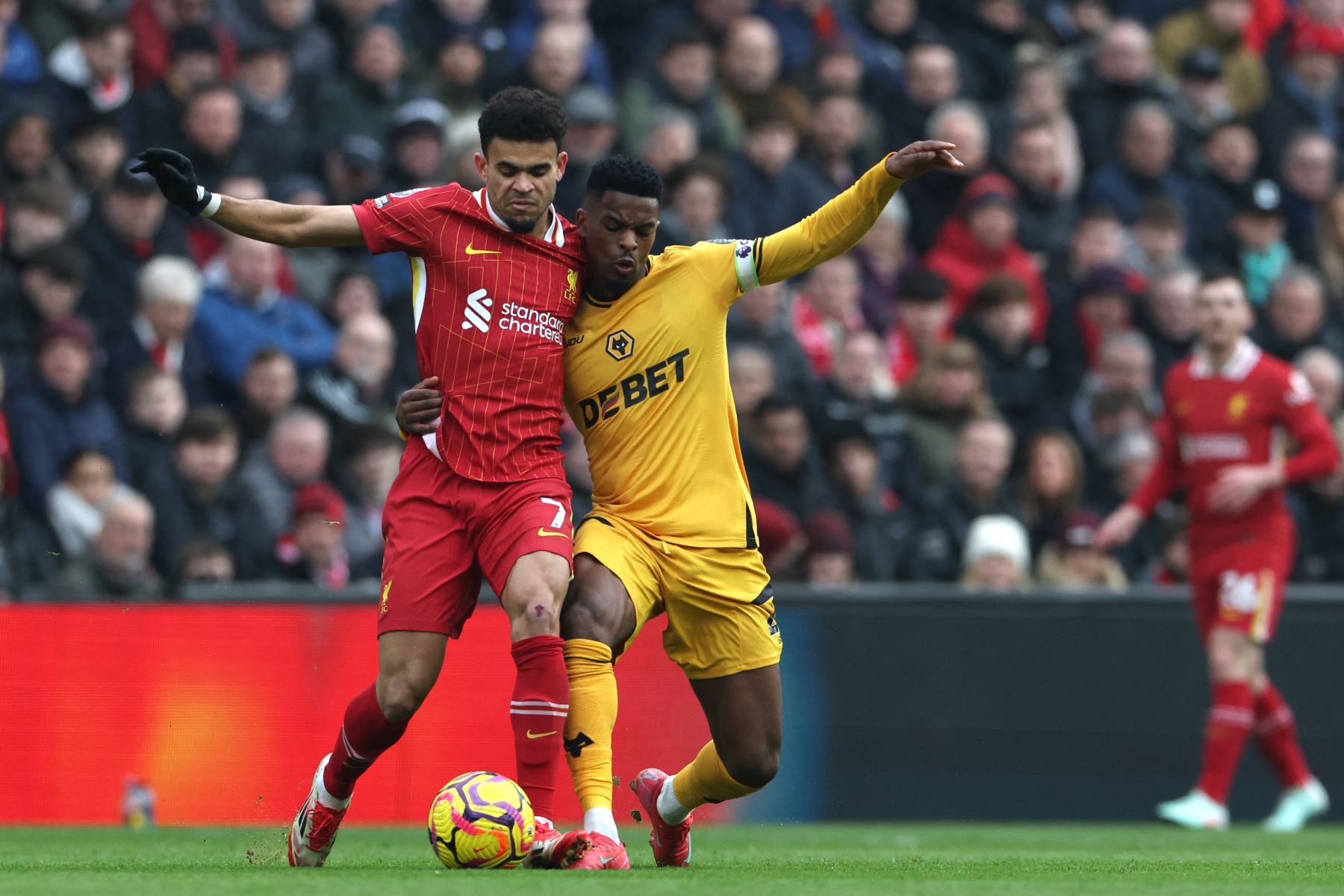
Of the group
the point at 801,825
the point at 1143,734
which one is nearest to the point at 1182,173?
the point at 1143,734

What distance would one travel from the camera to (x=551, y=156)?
707 cm

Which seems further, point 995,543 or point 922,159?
point 995,543

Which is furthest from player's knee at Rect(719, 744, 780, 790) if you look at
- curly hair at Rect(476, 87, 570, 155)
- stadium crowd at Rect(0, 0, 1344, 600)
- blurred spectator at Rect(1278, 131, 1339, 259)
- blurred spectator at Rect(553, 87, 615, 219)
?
blurred spectator at Rect(1278, 131, 1339, 259)

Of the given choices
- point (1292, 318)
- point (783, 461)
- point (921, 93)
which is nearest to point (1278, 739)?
point (783, 461)

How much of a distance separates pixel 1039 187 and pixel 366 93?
466 centimetres

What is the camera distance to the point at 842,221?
7152 millimetres

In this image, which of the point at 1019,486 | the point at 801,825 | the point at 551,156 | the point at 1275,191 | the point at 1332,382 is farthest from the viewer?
the point at 1275,191

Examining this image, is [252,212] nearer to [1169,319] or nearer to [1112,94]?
[1169,319]

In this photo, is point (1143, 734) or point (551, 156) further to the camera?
point (1143, 734)

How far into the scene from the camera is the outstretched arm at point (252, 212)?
6.84 metres

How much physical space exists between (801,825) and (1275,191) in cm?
675

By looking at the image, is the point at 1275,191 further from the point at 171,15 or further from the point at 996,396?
the point at 171,15

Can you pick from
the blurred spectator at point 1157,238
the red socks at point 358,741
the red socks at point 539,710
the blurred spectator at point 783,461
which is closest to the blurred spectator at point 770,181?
the blurred spectator at point 783,461

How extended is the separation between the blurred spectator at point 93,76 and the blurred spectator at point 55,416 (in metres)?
1.76
